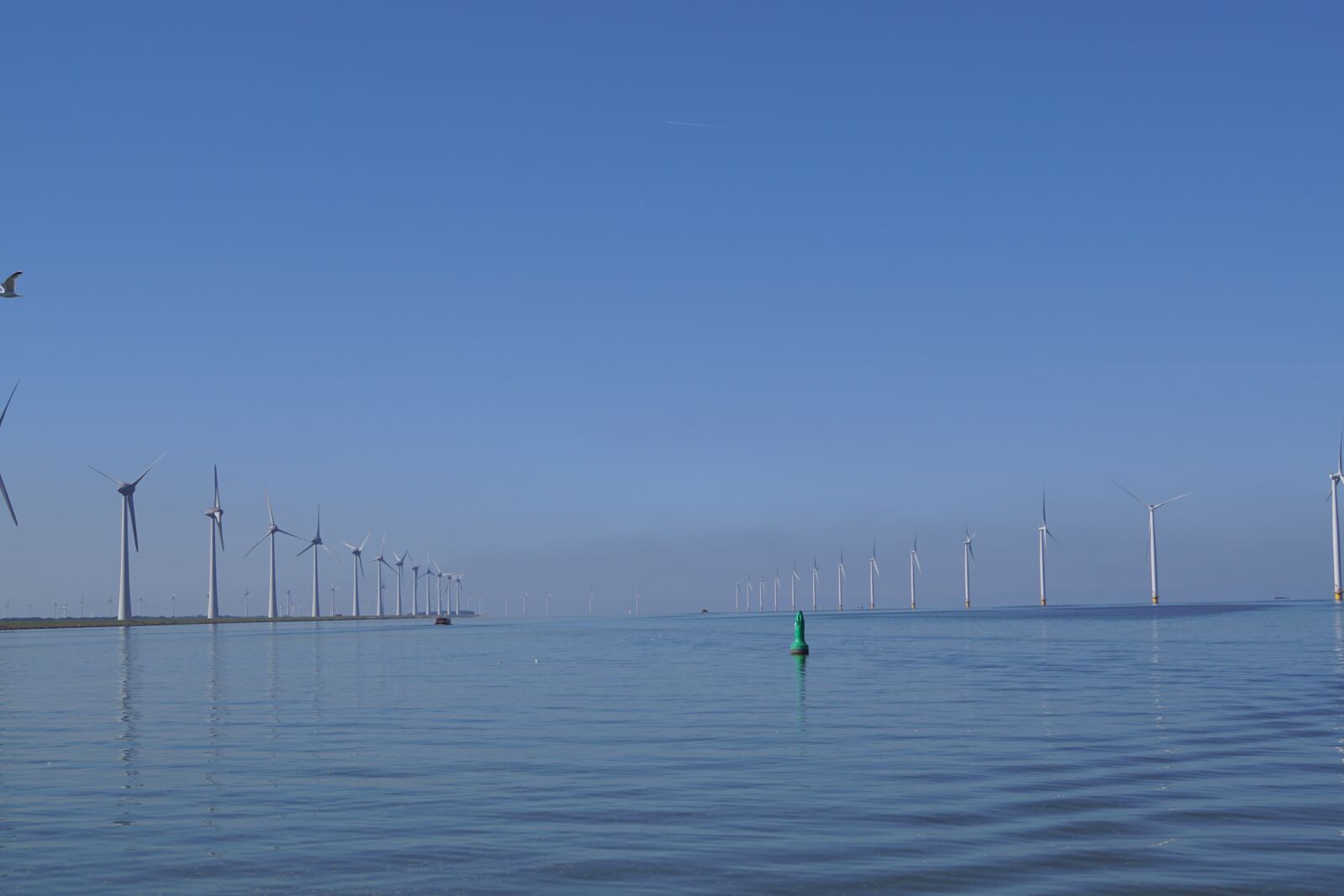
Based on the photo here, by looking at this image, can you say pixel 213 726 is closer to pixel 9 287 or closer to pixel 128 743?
pixel 128 743

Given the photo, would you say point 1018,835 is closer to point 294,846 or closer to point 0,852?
point 294,846

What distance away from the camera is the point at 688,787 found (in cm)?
2222

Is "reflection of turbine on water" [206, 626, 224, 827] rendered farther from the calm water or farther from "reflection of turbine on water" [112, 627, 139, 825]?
"reflection of turbine on water" [112, 627, 139, 825]

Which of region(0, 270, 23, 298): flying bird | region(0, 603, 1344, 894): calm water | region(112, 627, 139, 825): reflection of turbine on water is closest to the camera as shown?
region(0, 603, 1344, 894): calm water

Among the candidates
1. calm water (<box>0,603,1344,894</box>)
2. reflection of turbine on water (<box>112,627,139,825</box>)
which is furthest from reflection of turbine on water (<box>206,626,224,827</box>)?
reflection of turbine on water (<box>112,627,139,825</box>)

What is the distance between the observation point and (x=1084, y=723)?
105ft

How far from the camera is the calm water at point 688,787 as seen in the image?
→ 1569 centimetres

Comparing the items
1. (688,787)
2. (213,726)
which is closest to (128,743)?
(213,726)

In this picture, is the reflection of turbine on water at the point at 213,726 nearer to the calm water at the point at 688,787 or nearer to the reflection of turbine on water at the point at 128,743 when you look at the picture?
the calm water at the point at 688,787

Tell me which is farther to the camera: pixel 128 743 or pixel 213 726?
pixel 213 726

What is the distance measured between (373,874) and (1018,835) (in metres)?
8.69

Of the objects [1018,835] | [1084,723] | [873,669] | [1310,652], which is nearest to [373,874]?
[1018,835]

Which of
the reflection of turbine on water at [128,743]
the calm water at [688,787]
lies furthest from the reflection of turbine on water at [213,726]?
the reflection of turbine on water at [128,743]

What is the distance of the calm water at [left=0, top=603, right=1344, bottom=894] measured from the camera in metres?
15.7
